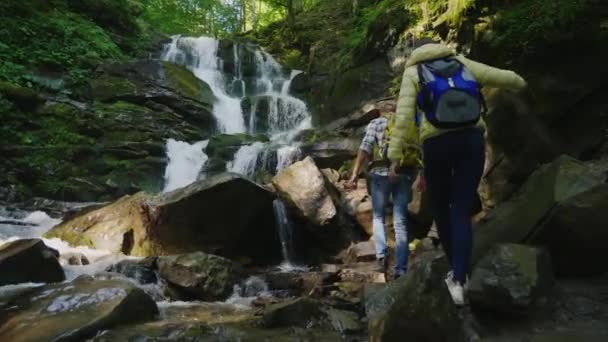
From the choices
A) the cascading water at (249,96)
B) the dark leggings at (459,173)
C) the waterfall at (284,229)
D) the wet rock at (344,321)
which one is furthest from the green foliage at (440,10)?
the wet rock at (344,321)

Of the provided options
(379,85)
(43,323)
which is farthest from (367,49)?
(43,323)

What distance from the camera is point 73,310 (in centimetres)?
431

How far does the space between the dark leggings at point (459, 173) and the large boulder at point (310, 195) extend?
192 inches

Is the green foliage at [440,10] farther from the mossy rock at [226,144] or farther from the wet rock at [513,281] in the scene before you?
the wet rock at [513,281]

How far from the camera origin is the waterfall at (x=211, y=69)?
53.6 ft

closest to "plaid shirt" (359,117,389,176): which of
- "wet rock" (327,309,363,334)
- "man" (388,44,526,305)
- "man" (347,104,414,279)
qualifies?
"man" (347,104,414,279)

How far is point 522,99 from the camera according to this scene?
612cm

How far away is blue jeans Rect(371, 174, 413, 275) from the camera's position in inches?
193

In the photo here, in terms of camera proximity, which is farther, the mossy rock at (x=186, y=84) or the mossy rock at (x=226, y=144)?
the mossy rock at (x=186, y=84)

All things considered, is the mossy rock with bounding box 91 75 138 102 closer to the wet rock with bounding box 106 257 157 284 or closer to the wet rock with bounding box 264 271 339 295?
the wet rock with bounding box 106 257 157 284

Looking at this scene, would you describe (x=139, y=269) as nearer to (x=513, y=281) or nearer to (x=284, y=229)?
(x=284, y=229)

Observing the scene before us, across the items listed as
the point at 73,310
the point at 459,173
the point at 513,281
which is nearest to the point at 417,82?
the point at 459,173

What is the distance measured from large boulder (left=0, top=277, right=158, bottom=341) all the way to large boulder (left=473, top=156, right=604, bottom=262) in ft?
10.2

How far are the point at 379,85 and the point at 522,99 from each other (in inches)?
284
